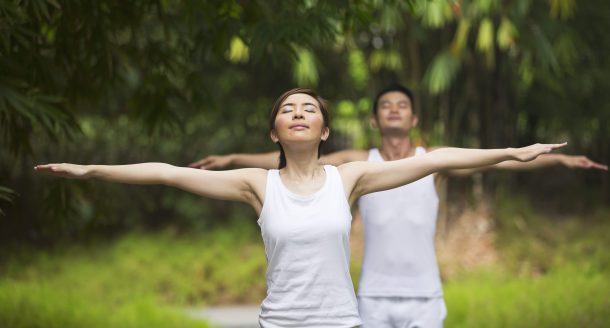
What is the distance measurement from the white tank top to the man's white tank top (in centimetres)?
87

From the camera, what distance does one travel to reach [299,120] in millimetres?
2688

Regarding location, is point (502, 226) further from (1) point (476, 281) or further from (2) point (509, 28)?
(2) point (509, 28)

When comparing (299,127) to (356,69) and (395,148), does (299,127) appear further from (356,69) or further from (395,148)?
(356,69)

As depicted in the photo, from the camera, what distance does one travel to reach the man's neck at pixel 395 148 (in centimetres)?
367

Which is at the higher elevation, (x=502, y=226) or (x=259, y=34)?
(x=259, y=34)

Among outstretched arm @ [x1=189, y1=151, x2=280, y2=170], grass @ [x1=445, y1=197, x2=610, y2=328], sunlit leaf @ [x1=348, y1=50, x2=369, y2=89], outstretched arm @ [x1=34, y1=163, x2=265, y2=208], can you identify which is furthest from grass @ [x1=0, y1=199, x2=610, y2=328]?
outstretched arm @ [x1=34, y1=163, x2=265, y2=208]

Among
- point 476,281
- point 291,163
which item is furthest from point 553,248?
point 291,163

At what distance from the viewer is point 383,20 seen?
24.9ft

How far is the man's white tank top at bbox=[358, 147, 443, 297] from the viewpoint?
11.4ft

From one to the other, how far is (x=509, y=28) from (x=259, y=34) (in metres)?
4.12

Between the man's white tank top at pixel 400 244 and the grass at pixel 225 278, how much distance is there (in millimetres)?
2430

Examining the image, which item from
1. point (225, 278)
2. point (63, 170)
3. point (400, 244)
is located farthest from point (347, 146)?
point (63, 170)

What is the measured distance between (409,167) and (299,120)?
0.37 meters

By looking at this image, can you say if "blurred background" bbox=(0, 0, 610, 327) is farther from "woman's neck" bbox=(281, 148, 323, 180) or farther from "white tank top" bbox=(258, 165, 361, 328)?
"white tank top" bbox=(258, 165, 361, 328)
